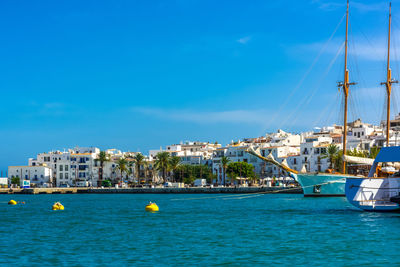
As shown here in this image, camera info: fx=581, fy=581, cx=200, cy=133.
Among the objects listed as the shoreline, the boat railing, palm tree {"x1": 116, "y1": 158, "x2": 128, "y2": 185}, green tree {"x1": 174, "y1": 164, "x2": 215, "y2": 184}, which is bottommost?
the shoreline

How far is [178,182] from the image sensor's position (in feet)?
481

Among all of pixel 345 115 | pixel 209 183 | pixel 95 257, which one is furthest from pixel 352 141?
pixel 95 257

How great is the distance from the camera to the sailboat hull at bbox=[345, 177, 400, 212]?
→ 4212 centimetres

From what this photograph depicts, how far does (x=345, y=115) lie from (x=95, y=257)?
5486 cm

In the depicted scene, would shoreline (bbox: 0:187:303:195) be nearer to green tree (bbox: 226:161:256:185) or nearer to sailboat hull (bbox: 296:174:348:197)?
green tree (bbox: 226:161:256:185)

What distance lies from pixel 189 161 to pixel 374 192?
114 metres

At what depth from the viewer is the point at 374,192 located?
42.9 metres

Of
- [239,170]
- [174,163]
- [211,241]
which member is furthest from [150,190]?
[211,241]

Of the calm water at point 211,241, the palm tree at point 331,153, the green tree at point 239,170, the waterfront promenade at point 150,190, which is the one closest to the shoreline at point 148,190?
the waterfront promenade at point 150,190

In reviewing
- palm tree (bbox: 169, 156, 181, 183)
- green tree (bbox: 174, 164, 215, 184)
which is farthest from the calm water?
green tree (bbox: 174, 164, 215, 184)

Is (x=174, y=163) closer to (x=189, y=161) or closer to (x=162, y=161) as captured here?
(x=162, y=161)

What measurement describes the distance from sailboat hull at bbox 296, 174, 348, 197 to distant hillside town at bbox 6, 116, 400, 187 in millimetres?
42243

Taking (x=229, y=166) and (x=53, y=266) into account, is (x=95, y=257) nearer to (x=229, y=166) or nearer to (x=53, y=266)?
(x=53, y=266)

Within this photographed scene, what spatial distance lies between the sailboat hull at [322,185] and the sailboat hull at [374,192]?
2849 cm
